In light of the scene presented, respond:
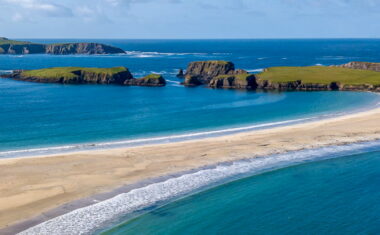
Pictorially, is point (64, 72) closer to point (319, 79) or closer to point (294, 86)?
point (294, 86)

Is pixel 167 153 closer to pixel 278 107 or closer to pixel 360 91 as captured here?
pixel 278 107

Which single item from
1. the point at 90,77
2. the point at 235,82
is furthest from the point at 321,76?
the point at 90,77

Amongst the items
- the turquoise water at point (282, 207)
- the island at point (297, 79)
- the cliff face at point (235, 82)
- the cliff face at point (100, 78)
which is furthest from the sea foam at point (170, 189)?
the cliff face at point (100, 78)

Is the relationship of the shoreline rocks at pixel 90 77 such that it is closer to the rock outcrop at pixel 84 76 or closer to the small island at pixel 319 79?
the rock outcrop at pixel 84 76

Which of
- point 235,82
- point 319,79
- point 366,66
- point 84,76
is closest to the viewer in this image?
point 319,79

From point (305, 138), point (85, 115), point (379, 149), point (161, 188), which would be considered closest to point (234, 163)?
point (161, 188)

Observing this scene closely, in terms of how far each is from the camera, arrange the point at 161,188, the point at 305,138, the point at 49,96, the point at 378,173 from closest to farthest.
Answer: the point at 161,188, the point at 378,173, the point at 305,138, the point at 49,96

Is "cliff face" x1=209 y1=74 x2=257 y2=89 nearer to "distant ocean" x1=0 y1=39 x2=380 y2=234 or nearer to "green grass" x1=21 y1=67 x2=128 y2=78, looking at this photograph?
"distant ocean" x1=0 y1=39 x2=380 y2=234
